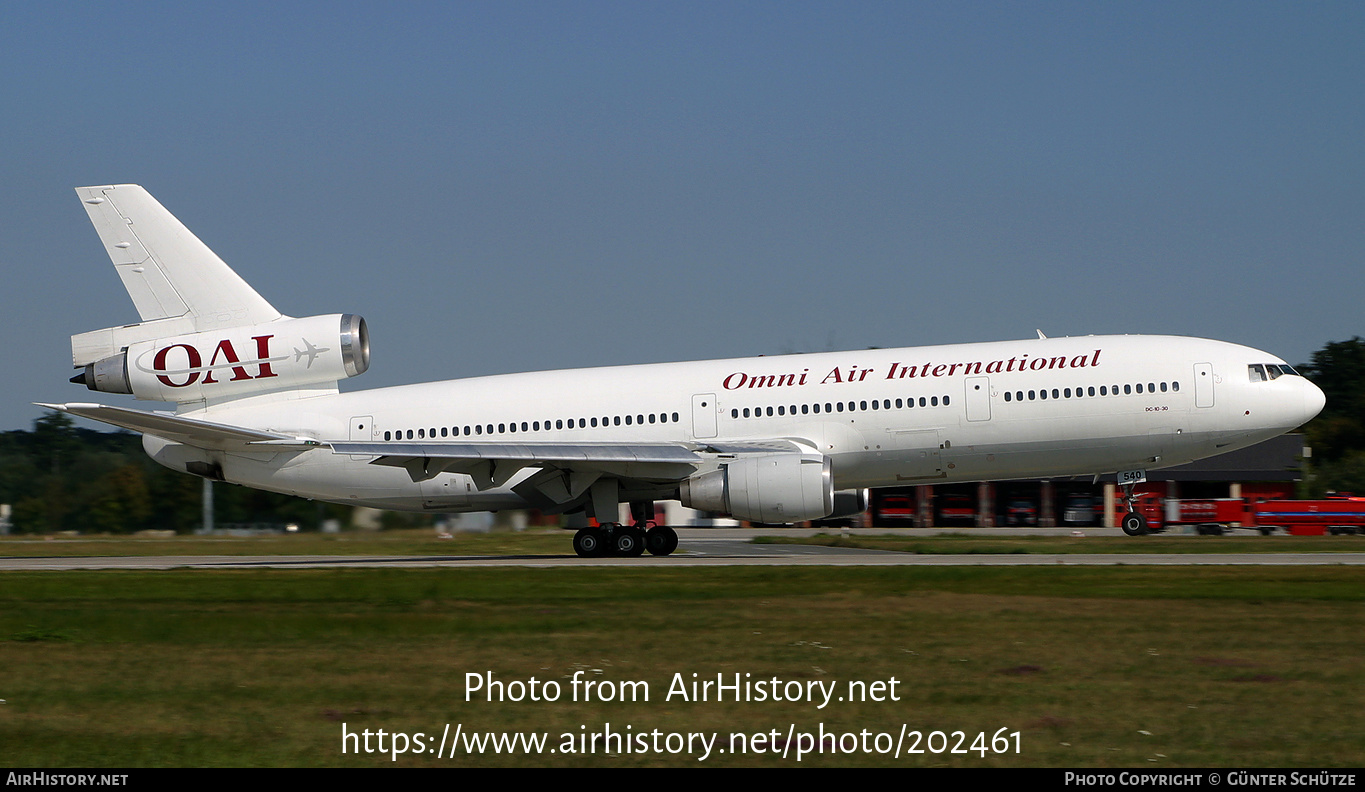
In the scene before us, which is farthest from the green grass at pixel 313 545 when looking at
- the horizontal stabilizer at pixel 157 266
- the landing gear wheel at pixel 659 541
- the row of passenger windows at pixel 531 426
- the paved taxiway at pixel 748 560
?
the horizontal stabilizer at pixel 157 266

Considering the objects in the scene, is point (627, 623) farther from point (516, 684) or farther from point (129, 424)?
point (129, 424)

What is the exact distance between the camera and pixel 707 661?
11688mm

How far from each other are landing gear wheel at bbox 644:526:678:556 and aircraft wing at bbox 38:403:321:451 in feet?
24.3

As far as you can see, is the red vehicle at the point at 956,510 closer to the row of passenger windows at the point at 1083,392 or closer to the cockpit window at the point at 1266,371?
the cockpit window at the point at 1266,371

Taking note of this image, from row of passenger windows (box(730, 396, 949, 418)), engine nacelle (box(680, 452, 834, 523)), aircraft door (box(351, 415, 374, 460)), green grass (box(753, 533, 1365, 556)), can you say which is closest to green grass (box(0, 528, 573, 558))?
aircraft door (box(351, 415, 374, 460))

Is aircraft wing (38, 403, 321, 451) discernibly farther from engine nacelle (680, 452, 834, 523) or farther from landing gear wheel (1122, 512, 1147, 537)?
landing gear wheel (1122, 512, 1147, 537)

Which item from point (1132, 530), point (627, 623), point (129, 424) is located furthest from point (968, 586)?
point (129, 424)

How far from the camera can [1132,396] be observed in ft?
86.2

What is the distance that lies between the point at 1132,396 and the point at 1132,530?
14.7ft

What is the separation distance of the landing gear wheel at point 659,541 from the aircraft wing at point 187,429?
7.40 m

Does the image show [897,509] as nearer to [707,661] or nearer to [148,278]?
[148,278]

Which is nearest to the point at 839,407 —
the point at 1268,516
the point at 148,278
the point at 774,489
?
the point at 774,489

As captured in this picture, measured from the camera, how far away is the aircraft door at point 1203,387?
26.3m

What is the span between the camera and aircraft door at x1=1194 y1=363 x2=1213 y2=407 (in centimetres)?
2634
